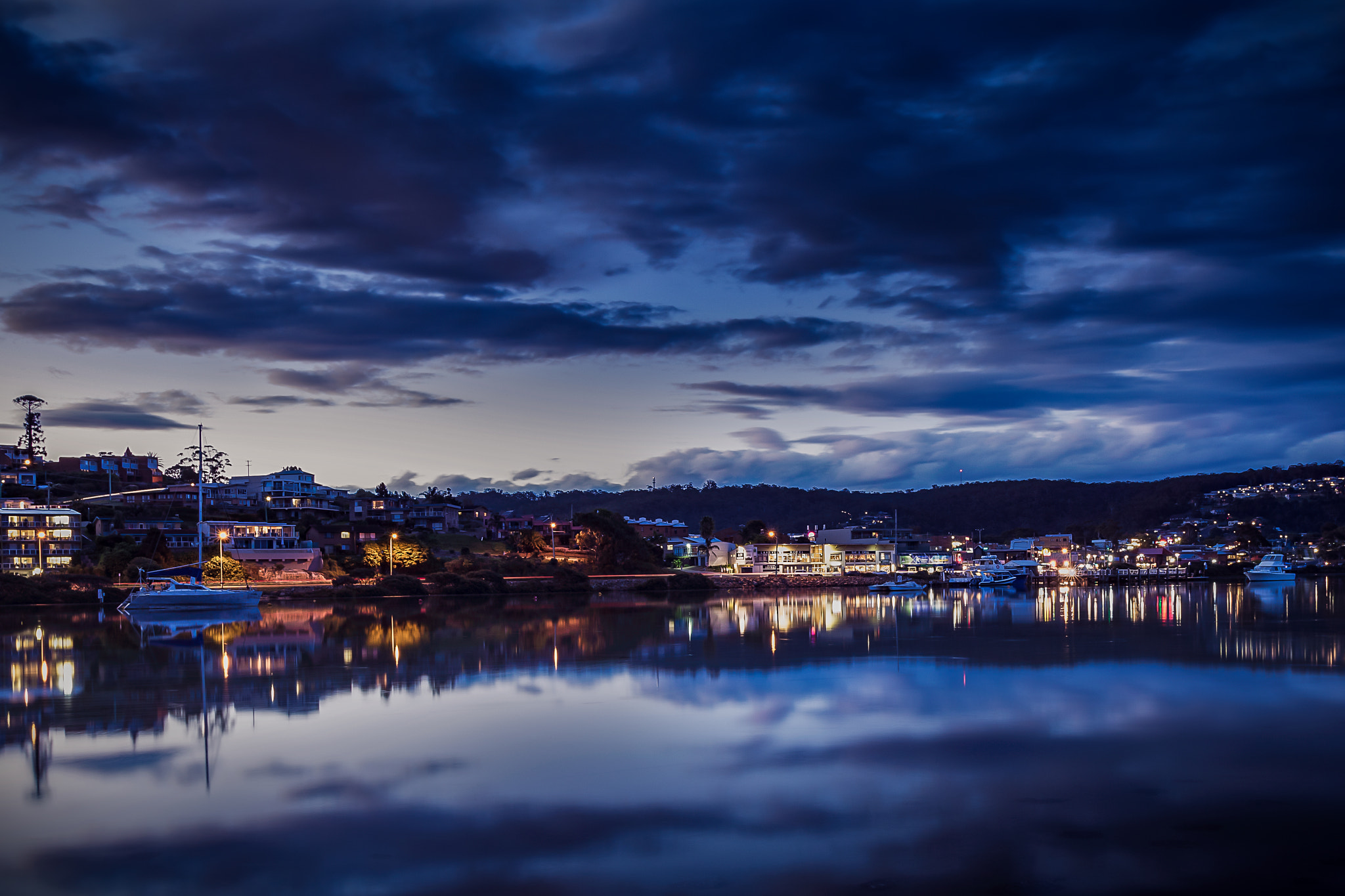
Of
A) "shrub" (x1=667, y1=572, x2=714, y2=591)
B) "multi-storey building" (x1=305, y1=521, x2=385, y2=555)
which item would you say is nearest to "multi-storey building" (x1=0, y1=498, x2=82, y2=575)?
"multi-storey building" (x1=305, y1=521, x2=385, y2=555)

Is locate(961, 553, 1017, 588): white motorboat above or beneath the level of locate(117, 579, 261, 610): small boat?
beneath

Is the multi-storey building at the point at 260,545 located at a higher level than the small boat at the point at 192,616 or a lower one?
higher

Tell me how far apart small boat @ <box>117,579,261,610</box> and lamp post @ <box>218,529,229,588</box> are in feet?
29.8

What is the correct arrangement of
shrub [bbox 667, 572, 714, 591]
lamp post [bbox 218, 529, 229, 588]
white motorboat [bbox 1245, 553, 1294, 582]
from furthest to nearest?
1. white motorboat [bbox 1245, 553, 1294, 582]
2. shrub [bbox 667, 572, 714, 591]
3. lamp post [bbox 218, 529, 229, 588]

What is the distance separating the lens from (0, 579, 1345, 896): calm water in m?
9.84

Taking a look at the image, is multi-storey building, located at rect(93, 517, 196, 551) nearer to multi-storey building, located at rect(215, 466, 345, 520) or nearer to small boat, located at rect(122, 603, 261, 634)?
multi-storey building, located at rect(215, 466, 345, 520)

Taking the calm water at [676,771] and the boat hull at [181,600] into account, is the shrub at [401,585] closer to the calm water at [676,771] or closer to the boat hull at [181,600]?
the boat hull at [181,600]

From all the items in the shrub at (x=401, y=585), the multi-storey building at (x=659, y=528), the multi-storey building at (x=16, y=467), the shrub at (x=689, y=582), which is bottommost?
the shrub at (x=689, y=582)

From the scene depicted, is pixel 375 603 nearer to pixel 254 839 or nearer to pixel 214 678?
pixel 214 678

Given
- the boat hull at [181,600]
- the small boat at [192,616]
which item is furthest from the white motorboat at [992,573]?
the boat hull at [181,600]

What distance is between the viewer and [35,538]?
65.2 metres

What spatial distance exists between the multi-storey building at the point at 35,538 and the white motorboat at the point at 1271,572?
99.3 metres

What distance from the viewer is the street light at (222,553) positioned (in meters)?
59.3

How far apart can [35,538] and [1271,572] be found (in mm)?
103118
